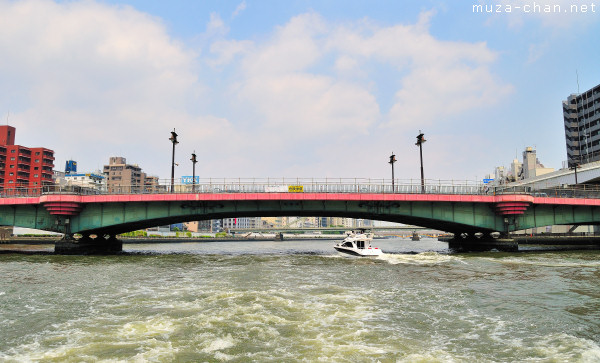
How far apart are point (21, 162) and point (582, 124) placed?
193 meters

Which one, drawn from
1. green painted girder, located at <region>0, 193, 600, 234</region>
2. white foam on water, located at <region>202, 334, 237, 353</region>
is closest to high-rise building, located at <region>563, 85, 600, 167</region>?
green painted girder, located at <region>0, 193, 600, 234</region>

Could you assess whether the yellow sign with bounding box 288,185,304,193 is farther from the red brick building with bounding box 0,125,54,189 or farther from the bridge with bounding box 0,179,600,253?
the red brick building with bounding box 0,125,54,189

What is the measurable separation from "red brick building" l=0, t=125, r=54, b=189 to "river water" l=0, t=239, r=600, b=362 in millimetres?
141526

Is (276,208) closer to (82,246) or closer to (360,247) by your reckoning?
(360,247)

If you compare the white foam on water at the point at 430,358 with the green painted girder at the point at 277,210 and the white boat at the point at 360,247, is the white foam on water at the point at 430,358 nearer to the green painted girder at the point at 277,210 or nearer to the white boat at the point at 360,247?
the white boat at the point at 360,247

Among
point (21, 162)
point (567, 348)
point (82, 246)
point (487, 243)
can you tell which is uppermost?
point (21, 162)

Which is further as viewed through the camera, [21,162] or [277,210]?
[21,162]

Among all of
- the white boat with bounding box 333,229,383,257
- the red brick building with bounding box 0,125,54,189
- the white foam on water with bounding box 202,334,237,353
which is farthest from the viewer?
the red brick building with bounding box 0,125,54,189

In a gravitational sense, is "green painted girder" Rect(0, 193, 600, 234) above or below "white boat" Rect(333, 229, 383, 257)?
above

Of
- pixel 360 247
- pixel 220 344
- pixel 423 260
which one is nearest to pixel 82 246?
pixel 360 247

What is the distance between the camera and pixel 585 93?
128625 mm

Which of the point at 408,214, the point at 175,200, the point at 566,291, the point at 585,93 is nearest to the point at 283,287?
the point at 566,291

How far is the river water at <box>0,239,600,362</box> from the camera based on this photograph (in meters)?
10.6

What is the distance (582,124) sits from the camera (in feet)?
427
